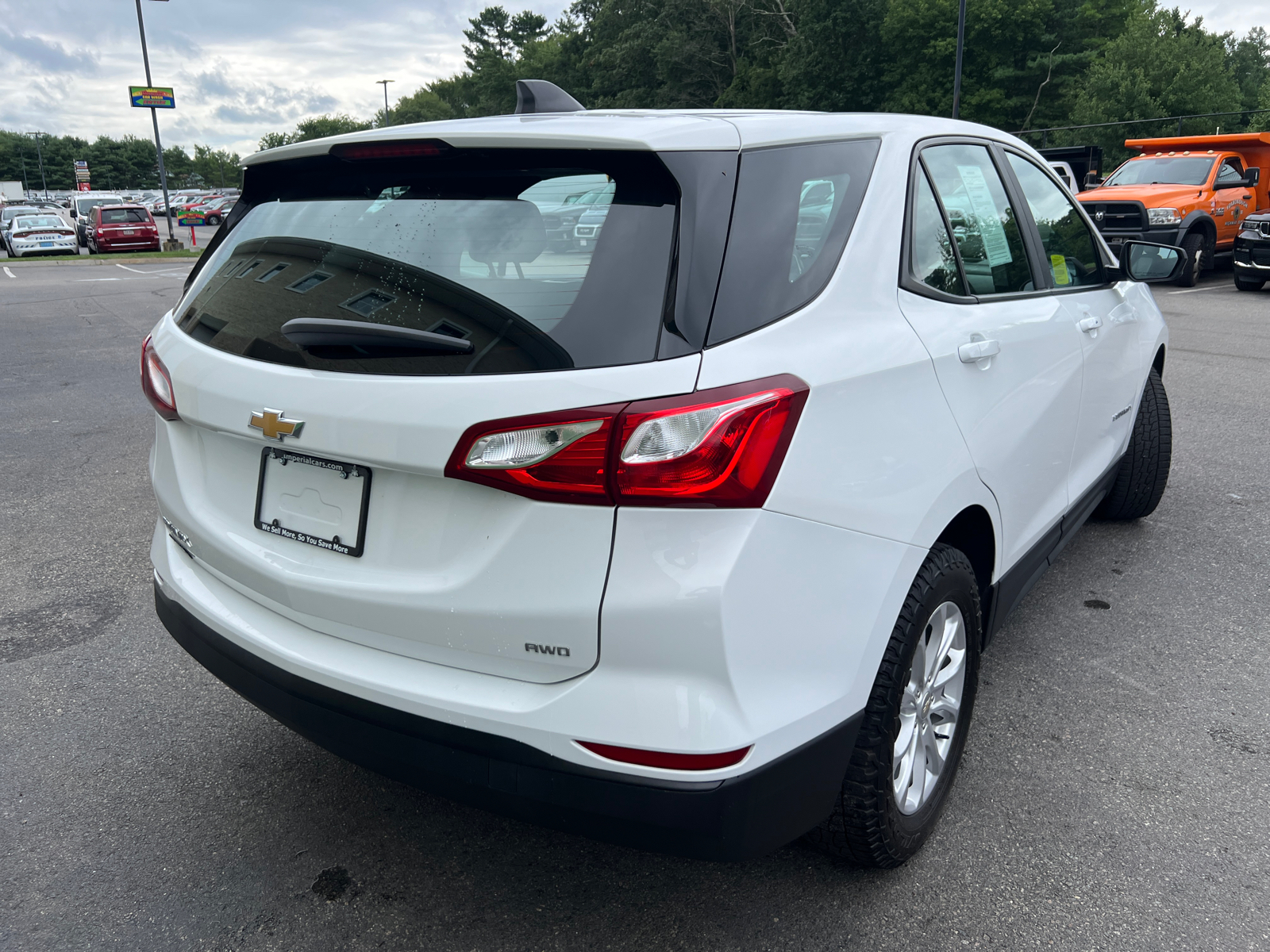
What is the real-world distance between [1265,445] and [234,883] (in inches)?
252

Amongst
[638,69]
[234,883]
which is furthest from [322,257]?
[638,69]

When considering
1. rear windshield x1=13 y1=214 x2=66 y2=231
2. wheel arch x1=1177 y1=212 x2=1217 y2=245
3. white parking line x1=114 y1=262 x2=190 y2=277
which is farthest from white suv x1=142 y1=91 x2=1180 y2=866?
rear windshield x1=13 y1=214 x2=66 y2=231

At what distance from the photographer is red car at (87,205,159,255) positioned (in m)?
29.1

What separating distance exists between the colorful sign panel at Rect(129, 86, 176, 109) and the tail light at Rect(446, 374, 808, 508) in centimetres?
3403

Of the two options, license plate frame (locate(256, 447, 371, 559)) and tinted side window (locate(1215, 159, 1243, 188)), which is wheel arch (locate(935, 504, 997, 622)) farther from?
tinted side window (locate(1215, 159, 1243, 188))

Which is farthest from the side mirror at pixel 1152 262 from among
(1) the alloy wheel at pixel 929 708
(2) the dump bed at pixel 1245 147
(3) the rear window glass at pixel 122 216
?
Result: (3) the rear window glass at pixel 122 216

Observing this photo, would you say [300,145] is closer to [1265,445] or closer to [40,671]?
[40,671]

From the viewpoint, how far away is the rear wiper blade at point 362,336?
175 centimetres

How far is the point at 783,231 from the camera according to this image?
1.85m

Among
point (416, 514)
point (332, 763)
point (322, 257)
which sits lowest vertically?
point (332, 763)

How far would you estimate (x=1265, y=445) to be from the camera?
614 cm

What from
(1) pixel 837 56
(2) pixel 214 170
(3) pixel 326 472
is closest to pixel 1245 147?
Answer: (3) pixel 326 472

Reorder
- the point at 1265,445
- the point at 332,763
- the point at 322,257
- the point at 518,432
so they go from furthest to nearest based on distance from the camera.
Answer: the point at 1265,445
the point at 332,763
the point at 322,257
the point at 518,432

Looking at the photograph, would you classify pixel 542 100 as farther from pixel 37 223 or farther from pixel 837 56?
pixel 837 56
